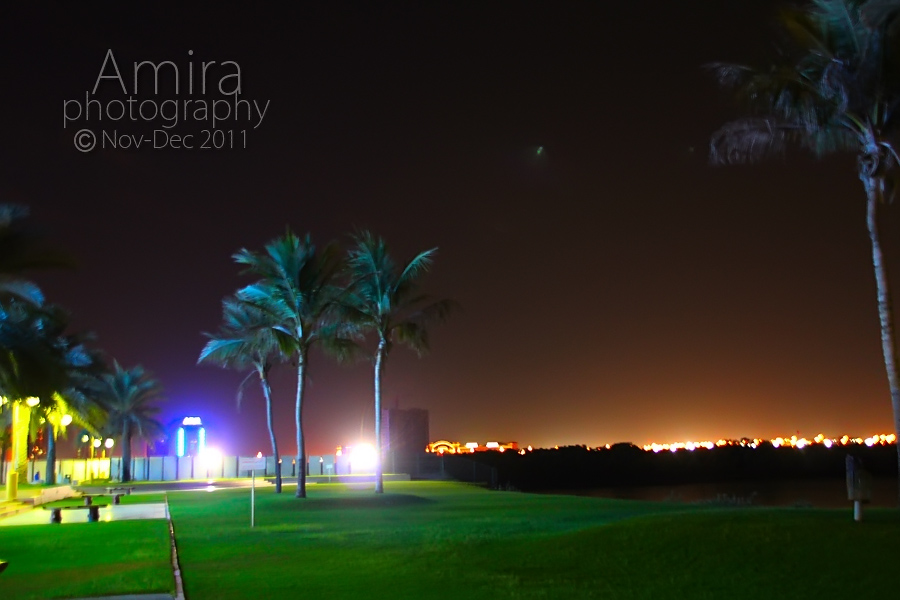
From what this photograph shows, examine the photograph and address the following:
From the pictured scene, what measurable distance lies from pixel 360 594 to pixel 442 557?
337 centimetres

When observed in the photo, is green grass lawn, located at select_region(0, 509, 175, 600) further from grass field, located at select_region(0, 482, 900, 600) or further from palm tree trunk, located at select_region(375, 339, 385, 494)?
palm tree trunk, located at select_region(375, 339, 385, 494)

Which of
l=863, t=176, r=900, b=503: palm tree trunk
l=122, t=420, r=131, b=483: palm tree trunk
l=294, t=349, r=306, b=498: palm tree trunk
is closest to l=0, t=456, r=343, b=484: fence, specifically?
l=122, t=420, r=131, b=483: palm tree trunk

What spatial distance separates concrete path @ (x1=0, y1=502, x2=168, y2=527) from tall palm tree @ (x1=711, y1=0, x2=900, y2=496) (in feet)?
56.5

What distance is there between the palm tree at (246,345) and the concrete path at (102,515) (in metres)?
9.05

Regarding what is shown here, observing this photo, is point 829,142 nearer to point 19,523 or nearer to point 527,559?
point 527,559

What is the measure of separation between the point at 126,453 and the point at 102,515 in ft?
123

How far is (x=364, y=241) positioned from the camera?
1324 inches

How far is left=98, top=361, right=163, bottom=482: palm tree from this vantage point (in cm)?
6256

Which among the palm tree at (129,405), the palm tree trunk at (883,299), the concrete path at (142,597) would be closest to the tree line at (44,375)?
the palm tree at (129,405)

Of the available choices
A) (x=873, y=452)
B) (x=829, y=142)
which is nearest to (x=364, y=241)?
(x=829, y=142)

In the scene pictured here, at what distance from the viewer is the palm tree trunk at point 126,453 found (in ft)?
203

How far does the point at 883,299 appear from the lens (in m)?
18.0

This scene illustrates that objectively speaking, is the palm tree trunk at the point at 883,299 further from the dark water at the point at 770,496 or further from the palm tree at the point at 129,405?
the palm tree at the point at 129,405

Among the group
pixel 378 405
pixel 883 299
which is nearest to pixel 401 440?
pixel 378 405
